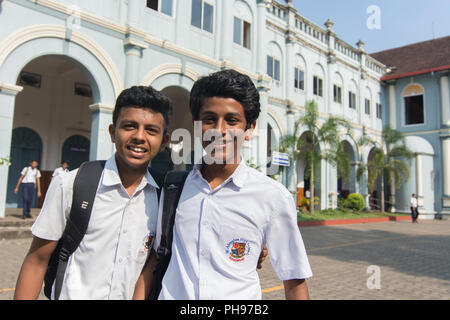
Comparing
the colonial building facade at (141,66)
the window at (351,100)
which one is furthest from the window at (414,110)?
the colonial building facade at (141,66)

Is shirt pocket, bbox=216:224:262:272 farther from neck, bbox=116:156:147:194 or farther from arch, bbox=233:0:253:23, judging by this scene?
arch, bbox=233:0:253:23

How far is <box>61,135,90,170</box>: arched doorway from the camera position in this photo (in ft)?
45.3

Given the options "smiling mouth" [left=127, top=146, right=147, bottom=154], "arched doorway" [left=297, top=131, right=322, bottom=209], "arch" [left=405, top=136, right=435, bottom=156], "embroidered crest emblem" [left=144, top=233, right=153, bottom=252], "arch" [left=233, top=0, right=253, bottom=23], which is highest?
"arch" [left=233, top=0, right=253, bottom=23]

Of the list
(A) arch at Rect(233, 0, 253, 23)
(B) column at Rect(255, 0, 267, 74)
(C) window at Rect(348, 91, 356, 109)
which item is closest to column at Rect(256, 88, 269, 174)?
(B) column at Rect(255, 0, 267, 74)

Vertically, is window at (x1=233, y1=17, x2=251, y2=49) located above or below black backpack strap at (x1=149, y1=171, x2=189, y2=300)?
above

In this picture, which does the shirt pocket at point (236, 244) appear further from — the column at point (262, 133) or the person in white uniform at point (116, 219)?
the column at point (262, 133)

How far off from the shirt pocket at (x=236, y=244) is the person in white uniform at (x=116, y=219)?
381 millimetres

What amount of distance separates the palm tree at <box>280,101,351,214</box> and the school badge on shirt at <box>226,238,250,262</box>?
49.7ft

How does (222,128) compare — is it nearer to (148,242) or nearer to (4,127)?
(148,242)

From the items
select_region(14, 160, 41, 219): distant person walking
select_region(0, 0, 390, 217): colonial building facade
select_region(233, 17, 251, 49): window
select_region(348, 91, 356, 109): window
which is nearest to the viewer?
select_region(0, 0, 390, 217): colonial building facade

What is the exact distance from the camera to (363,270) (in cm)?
639

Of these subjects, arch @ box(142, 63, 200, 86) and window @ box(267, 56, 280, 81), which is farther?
window @ box(267, 56, 280, 81)

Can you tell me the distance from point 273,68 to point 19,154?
461 inches

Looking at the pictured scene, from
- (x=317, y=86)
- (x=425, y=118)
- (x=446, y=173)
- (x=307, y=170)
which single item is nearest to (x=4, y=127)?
(x=307, y=170)
